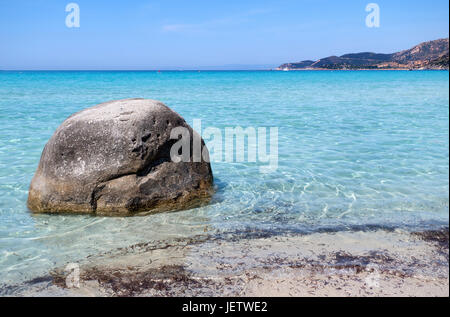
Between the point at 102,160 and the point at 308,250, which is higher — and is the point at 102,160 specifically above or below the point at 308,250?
above

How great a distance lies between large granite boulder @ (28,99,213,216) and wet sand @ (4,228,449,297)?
124 centimetres

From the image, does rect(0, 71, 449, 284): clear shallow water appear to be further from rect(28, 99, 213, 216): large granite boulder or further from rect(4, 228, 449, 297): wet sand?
rect(4, 228, 449, 297): wet sand

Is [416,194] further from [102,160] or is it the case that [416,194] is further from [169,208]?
[102,160]

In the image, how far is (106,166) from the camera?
5.52m

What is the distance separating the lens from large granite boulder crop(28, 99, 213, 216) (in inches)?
218

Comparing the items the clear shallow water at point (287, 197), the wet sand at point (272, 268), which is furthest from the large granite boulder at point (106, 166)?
the wet sand at point (272, 268)

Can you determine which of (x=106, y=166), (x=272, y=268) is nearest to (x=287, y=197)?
(x=272, y=268)

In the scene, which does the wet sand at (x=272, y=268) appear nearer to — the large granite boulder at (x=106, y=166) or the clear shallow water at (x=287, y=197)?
the clear shallow water at (x=287, y=197)

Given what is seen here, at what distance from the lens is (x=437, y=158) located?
332 inches

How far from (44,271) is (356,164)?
6490 mm

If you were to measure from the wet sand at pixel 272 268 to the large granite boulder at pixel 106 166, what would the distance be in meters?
1.24

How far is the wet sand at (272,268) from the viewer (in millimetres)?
3584

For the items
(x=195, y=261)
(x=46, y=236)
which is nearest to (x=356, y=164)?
(x=195, y=261)
